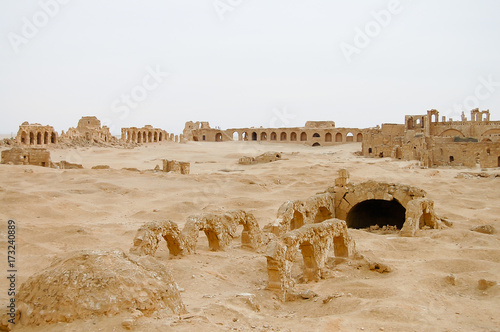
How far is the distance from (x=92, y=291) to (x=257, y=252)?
6.01 m

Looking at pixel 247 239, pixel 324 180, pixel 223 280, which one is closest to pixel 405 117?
pixel 324 180

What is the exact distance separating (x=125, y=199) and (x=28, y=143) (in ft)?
62.4

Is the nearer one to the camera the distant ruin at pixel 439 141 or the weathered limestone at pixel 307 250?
the weathered limestone at pixel 307 250

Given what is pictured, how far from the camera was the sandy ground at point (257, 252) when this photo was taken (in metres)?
6.04

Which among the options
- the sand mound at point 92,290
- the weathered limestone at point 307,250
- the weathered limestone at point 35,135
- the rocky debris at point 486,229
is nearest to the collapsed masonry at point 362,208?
the rocky debris at point 486,229

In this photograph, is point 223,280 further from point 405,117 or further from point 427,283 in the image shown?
point 405,117

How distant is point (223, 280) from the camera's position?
Answer: 26.0 ft

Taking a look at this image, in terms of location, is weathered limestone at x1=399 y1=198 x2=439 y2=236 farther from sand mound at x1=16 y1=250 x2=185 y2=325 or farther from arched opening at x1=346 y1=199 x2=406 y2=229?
sand mound at x1=16 y1=250 x2=185 y2=325

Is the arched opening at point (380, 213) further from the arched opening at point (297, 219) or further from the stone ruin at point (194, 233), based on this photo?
the stone ruin at point (194, 233)

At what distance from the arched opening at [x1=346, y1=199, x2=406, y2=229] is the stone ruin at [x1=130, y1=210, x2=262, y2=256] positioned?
583 centimetres

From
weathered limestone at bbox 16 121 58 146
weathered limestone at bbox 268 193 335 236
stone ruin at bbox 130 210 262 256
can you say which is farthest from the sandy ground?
weathered limestone at bbox 16 121 58 146

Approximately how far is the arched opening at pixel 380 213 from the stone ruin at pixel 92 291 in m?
11.2

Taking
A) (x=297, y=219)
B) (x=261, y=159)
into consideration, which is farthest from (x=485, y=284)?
(x=261, y=159)

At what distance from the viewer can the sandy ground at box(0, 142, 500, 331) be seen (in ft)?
19.8
